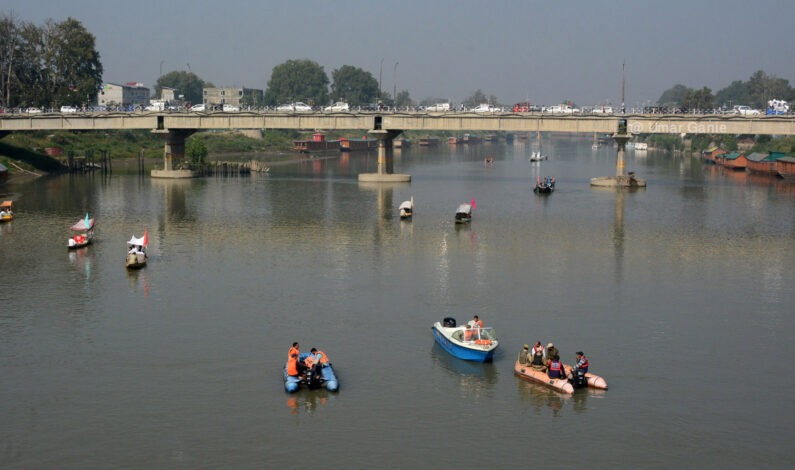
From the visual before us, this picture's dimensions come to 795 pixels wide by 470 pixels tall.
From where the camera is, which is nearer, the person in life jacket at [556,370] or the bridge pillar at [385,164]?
the person in life jacket at [556,370]

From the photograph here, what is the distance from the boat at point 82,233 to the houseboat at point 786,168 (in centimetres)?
11505

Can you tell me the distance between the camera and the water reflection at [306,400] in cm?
3088

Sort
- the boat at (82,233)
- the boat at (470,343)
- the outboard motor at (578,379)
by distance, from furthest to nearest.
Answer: the boat at (82,233), the boat at (470,343), the outboard motor at (578,379)

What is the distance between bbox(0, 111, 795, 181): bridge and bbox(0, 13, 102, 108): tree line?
3683cm

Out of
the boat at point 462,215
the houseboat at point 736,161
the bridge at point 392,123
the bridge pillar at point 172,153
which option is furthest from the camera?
the houseboat at point 736,161

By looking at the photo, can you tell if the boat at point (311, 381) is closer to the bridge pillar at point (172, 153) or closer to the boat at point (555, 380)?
the boat at point (555, 380)

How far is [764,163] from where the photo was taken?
14538 centimetres

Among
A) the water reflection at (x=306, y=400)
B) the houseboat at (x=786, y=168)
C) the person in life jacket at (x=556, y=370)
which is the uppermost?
the houseboat at (x=786, y=168)

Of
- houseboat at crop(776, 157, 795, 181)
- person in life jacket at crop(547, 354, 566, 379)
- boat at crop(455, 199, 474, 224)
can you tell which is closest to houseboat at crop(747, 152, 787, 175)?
houseboat at crop(776, 157, 795, 181)

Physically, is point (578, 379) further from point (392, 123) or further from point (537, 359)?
point (392, 123)

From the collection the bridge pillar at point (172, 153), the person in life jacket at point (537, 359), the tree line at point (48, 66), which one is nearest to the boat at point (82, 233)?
the person in life jacket at point (537, 359)

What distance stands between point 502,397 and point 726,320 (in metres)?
17.9

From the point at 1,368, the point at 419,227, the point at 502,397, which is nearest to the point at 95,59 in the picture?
the point at 419,227

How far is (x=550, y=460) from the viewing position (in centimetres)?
2738
